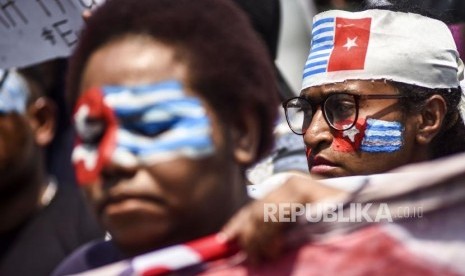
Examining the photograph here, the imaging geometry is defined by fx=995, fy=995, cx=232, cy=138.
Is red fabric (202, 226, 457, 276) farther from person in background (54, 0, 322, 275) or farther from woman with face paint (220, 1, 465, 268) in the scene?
woman with face paint (220, 1, 465, 268)

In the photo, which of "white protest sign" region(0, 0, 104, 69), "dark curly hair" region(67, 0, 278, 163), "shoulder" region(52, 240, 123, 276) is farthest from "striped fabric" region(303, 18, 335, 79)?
"shoulder" region(52, 240, 123, 276)

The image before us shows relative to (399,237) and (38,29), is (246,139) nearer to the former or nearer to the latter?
(399,237)

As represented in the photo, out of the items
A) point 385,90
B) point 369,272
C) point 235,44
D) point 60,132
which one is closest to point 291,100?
point 385,90

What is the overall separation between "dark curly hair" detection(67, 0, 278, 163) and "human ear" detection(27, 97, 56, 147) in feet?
2.60

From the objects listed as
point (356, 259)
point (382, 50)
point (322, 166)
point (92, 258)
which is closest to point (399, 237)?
point (356, 259)

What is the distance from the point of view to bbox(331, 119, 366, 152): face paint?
9.14 ft

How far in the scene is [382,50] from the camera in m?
2.84

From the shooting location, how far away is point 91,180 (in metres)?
1.78

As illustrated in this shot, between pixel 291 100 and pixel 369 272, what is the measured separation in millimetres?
1474

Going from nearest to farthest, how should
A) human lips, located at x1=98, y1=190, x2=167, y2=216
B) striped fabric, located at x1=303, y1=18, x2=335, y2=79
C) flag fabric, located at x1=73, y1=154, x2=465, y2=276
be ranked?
1. flag fabric, located at x1=73, y1=154, x2=465, y2=276
2. human lips, located at x1=98, y1=190, x2=167, y2=216
3. striped fabric, located at x1=303, y1=18, x2=335, y2=79

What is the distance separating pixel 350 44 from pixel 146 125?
1.25 meters

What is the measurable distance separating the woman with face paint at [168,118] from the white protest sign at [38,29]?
755 millimetres

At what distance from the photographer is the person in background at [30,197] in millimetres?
2477

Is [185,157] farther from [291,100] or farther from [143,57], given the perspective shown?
[291,100]
